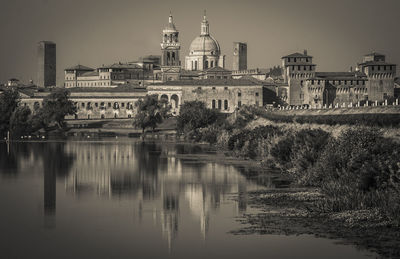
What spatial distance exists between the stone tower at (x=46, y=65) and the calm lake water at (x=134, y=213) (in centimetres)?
9371

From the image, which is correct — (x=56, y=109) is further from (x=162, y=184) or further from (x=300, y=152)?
(x=300, y=152)

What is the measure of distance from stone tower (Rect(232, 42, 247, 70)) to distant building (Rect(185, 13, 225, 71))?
119 inches

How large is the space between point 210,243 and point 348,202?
3.66 meters

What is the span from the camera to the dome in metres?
113

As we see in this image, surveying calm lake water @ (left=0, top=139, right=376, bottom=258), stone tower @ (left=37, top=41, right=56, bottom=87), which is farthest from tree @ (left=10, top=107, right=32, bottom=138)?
stone tower @ (left=37, top=41, right=56, bottom=87)

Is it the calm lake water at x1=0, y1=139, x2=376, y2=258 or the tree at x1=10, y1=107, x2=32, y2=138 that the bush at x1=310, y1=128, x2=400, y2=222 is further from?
the tree at x1=10, y1=107, x2=32, y2=138

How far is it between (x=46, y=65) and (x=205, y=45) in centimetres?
2756

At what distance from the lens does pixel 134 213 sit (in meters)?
20.8

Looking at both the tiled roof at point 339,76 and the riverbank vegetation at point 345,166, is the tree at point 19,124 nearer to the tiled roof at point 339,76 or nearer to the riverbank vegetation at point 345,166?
the riverbank vegetation at point 345,166

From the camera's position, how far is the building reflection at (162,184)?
68.8 feet

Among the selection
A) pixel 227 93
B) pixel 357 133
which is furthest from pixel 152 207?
pixel 227 93

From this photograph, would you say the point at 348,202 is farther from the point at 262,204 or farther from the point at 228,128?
the point at 228,128

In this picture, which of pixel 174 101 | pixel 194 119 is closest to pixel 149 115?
pixel 194 119

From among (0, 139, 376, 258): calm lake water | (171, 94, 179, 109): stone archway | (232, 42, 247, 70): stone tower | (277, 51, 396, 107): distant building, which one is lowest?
(0, 139, 376, 258): calm lake water
